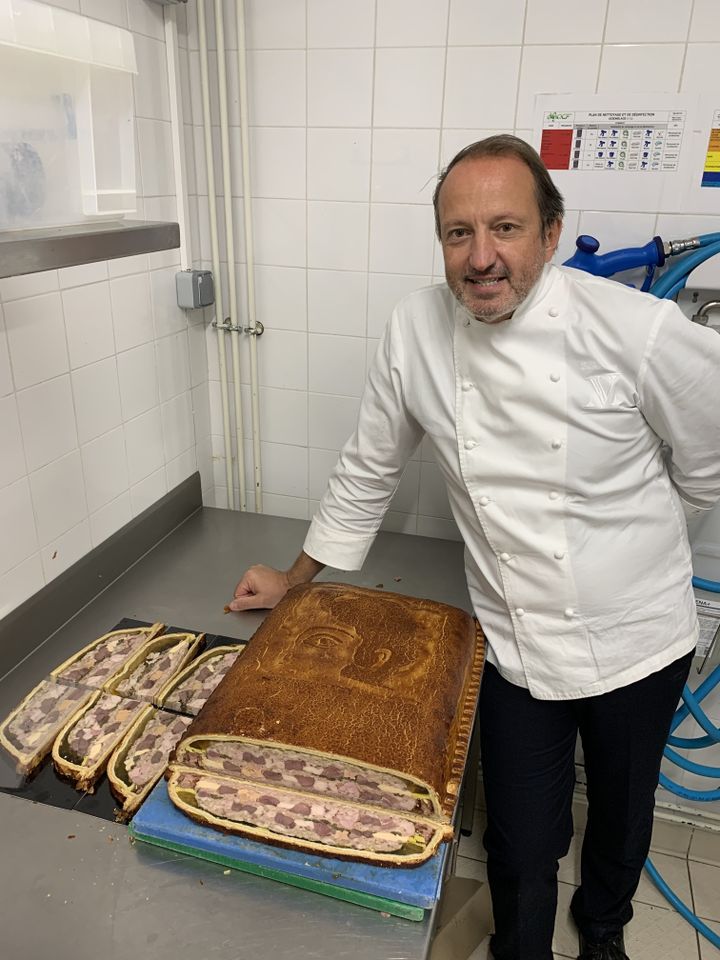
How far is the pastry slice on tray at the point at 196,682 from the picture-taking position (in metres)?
1.16

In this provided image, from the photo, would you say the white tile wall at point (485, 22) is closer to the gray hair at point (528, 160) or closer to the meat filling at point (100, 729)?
the gray hair at point (528, 160)

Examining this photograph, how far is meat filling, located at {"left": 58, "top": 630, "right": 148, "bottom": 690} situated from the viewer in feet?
4.03

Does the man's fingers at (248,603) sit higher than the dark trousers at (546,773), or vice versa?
the man's fingers at (248,603)

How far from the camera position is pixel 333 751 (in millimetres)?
899

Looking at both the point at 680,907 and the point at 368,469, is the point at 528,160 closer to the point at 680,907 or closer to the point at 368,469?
the point at 368,469

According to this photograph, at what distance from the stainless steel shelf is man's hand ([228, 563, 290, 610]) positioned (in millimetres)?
725

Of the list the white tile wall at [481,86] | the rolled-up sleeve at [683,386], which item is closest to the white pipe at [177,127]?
the white tile wall at [481,86]

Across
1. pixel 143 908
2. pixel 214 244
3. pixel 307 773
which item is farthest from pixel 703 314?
pixel 143 908

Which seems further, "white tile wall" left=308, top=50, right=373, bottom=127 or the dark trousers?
"white tile wall" left=308, top=50, right=373, bottom=127

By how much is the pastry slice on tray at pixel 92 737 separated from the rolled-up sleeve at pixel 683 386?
96 centimetres

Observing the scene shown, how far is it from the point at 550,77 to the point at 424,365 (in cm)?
70

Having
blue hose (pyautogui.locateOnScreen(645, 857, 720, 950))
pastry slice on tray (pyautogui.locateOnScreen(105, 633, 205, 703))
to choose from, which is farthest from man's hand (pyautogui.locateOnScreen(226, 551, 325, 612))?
blue hose (pyautogui.locateOnScreen(645, 857, 720, 950))

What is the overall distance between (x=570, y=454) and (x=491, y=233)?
37cm

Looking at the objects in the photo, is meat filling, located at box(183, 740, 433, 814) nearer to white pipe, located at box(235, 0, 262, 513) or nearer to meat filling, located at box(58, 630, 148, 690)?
meat filling, located at box(58, 630, 148, 690)
